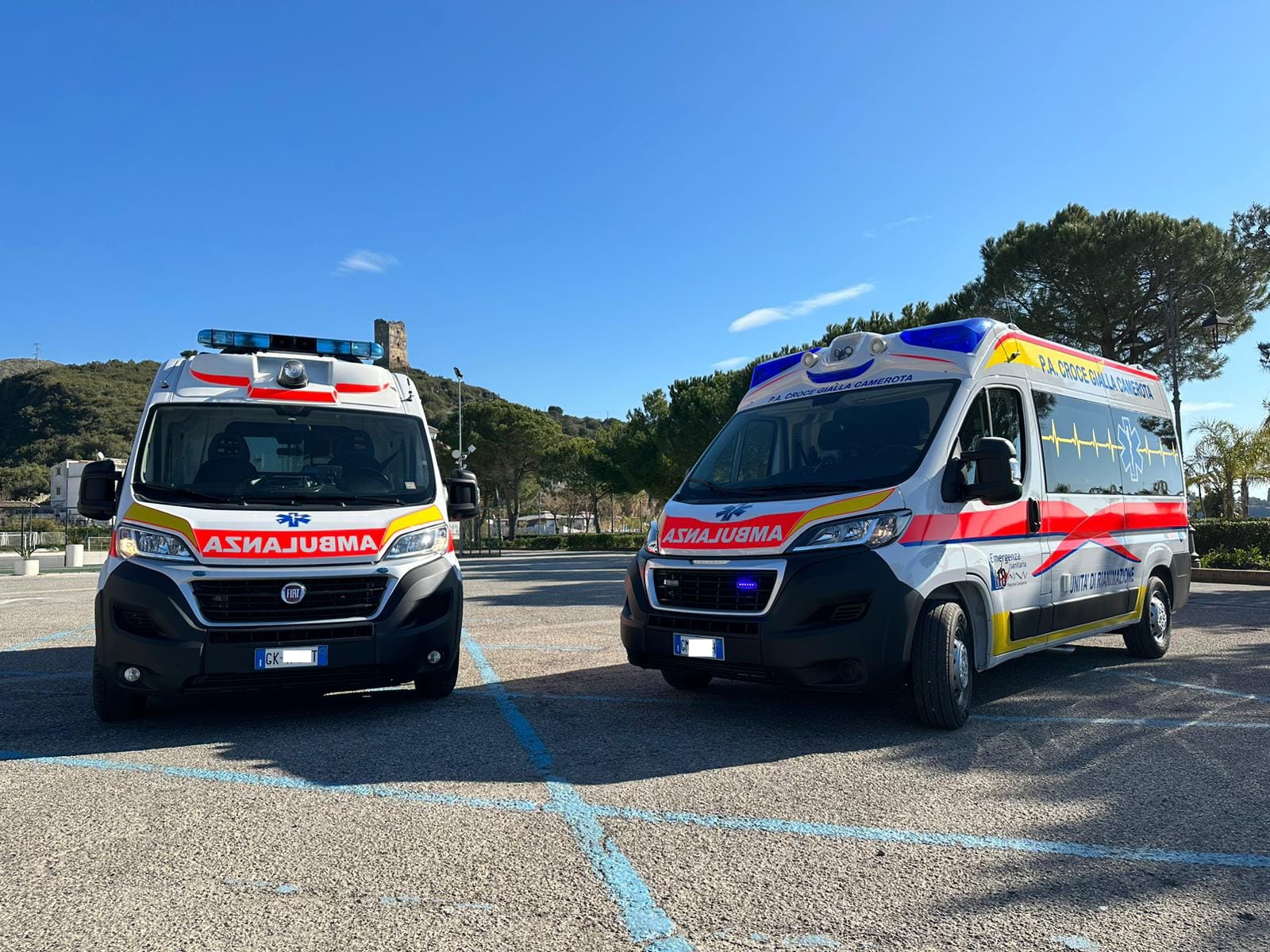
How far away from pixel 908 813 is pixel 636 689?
3069 mm

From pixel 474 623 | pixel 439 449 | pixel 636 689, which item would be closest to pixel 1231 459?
pixel 474 623

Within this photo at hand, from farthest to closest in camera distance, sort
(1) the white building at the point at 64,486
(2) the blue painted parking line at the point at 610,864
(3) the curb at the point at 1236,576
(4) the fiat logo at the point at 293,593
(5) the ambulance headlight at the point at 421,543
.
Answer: (1) the white building at the point at 64,486 < (3) the curb at the point at 1236,576 < (5) the ambulance headlight at the point at 421,543 < (4) the fiat logo at the point at 293,593 < (2) the blue painted parking line at the point at 610,864

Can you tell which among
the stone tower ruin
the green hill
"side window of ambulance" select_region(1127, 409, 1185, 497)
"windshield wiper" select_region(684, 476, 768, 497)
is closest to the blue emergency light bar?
"windshield wiper" select_region(684, 476, 768, 497)

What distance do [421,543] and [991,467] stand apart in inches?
138

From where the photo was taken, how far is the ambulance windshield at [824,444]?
18.2 feet

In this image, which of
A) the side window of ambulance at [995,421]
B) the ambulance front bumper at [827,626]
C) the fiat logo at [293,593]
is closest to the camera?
the ambulance front bumper at [827,626]

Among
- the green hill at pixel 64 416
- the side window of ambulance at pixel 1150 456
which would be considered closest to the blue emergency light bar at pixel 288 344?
the side window of ambulance at pixel 1150 456

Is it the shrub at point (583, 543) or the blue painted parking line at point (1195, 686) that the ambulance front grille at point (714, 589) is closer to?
the blue painted parking line at point (1195, 686)

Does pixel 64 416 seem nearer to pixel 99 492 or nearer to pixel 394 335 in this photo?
pixel 394 335

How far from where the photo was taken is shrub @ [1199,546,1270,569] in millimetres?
17859

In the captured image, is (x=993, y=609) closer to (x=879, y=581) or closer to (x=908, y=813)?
(x=879, y=581)

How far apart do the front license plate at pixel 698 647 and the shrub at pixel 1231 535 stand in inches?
670

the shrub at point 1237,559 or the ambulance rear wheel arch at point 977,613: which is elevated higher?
the ambulance rear wheel arch at point 977,613

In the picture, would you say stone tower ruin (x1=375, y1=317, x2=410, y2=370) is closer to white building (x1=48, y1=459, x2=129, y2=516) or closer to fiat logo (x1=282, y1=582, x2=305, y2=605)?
white building (x1=48, y1=459, x2=129, y2=516)
